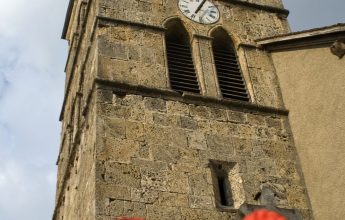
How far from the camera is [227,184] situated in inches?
279

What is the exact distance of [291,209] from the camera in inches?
265

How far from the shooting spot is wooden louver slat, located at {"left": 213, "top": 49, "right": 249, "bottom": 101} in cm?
878

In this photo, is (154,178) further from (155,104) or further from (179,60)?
(179,60)

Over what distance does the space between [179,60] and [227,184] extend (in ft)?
9.30

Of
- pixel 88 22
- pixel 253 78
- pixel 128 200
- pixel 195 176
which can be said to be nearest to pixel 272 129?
pixel 253 78

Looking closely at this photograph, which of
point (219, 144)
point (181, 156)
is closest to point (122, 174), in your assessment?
point (181, 156)

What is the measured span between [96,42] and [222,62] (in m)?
2.38

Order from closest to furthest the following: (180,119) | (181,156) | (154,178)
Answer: (154,178), (181,156), (180,119)

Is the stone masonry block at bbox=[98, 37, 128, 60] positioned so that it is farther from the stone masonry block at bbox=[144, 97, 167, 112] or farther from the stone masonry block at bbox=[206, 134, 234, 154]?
the stone masonry block at bbox=[206, 134, 234, 154]

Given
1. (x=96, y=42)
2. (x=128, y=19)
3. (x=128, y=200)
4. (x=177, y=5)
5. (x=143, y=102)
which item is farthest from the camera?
(x=177, y=5)

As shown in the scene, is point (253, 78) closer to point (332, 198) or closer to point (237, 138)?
point (237, 138)

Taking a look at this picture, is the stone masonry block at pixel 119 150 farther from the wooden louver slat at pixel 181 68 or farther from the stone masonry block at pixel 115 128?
the wooden louver slat at pixel 181 68

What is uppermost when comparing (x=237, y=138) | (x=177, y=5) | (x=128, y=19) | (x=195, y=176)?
(x=177, y=5)

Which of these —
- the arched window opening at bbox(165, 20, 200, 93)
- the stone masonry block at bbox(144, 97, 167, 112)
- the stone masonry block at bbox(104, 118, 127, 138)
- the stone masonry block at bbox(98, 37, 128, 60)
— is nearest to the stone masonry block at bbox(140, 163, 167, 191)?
the stone masonry block at bbox(104, 118, 127, 138)
